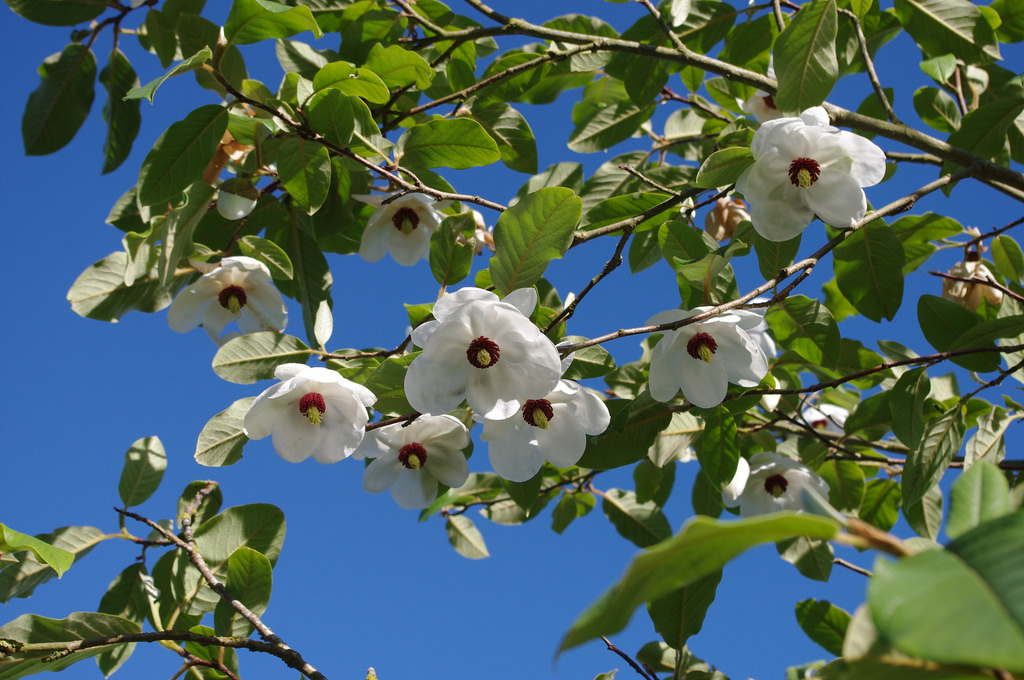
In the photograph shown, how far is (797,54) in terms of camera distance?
149cm

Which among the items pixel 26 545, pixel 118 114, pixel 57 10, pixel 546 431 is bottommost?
pixel 26 545

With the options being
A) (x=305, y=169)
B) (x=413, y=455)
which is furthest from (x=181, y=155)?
(x=413, y=455)

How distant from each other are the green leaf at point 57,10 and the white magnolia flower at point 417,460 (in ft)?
5.83

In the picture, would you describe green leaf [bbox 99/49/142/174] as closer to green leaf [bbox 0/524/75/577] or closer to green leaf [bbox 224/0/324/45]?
green leaf [bbox 224/0/324/45]

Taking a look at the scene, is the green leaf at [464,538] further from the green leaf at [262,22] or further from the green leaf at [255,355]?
the green leaf at [262,22]

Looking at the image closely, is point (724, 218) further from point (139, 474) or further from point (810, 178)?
point (139, 474)

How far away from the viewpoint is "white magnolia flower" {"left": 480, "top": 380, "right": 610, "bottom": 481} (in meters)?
1.32

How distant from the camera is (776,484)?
1.94 meters

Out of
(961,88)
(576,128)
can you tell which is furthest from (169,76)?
(961,88)

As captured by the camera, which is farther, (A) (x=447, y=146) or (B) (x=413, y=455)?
(A) (x=447, y=146)

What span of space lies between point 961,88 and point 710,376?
143 centimetres

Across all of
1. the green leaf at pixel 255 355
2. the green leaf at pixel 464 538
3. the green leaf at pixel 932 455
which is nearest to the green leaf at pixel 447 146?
the green leaf at pixel 255 355

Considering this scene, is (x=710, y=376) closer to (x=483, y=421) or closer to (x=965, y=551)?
(x=483, y=421)

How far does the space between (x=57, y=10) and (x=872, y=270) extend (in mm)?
2467
